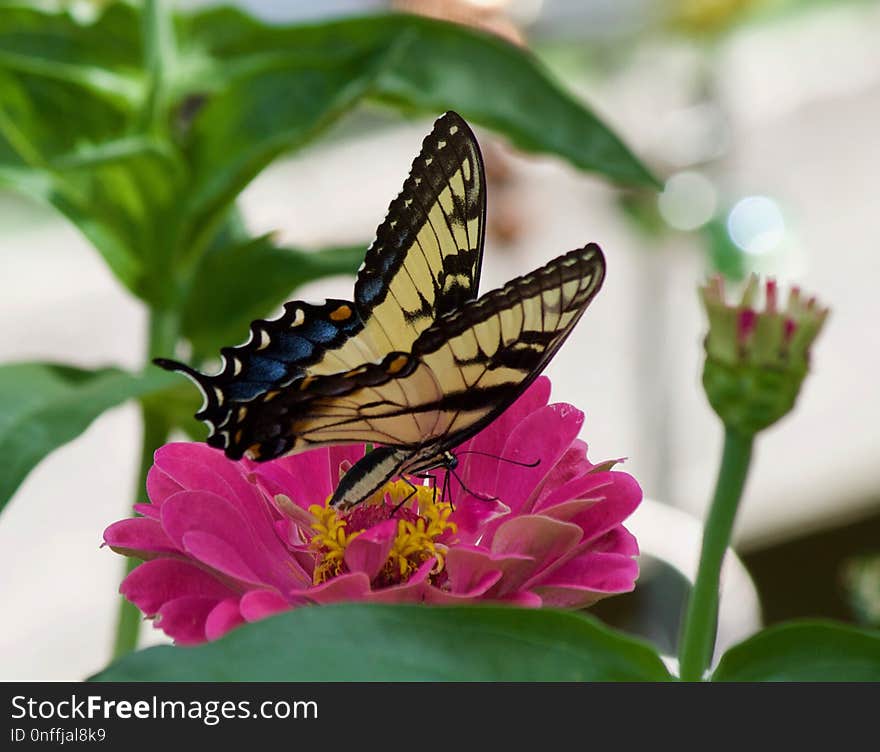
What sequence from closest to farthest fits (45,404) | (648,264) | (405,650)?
1. (405,650)
2. (45,404)
3. (648,264)

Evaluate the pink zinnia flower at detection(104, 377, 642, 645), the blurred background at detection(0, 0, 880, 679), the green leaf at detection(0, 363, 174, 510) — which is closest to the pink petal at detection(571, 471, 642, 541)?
the pink zinnia flower at detection(104, 377, 642, 645)

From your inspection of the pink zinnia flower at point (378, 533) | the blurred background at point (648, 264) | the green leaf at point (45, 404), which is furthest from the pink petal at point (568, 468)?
the blurred background at point (648, 264)

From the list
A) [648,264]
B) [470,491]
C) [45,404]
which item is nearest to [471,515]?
[470,491]

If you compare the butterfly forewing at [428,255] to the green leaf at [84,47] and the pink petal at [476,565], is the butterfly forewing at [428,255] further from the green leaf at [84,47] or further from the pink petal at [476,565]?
the green leaf at [84,47]

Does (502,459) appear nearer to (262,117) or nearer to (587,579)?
(587,579)

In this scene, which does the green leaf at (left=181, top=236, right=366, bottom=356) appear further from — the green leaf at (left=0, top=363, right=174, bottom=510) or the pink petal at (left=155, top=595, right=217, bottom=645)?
the pink petal at (left=155, top=595, right=217, bottom=645)

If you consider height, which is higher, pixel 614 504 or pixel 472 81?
pixel 472 81
